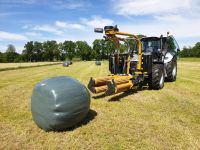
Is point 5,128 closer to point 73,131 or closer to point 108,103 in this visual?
point 73,131

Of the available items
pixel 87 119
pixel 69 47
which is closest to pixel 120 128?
pixel 87 119

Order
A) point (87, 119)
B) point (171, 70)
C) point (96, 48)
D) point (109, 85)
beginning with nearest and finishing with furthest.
Result: 1. point (87, 119)
2. point (109, 85)
3. point (171, 70)
4. point (96, 48)

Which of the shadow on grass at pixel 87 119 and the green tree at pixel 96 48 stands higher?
the green tree at pixel 96 48

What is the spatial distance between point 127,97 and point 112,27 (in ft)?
9.10

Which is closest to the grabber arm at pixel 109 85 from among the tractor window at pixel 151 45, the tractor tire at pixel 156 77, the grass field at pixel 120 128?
the grass field at pixel 120 128

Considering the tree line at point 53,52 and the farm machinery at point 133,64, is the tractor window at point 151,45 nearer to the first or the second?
the farm machinery at point 133,64

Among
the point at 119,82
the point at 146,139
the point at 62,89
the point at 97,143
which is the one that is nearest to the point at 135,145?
the point at 146,139

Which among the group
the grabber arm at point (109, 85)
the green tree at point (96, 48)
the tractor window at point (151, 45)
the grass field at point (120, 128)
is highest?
the green tree at point (96, 48)

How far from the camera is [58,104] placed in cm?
526

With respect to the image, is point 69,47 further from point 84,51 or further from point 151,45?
point 151,45

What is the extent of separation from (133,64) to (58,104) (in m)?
5.82

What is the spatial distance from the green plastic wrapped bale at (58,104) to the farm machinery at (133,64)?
99.8 inches

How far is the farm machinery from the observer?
843 centimetres

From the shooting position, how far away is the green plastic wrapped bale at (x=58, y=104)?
5270mm
